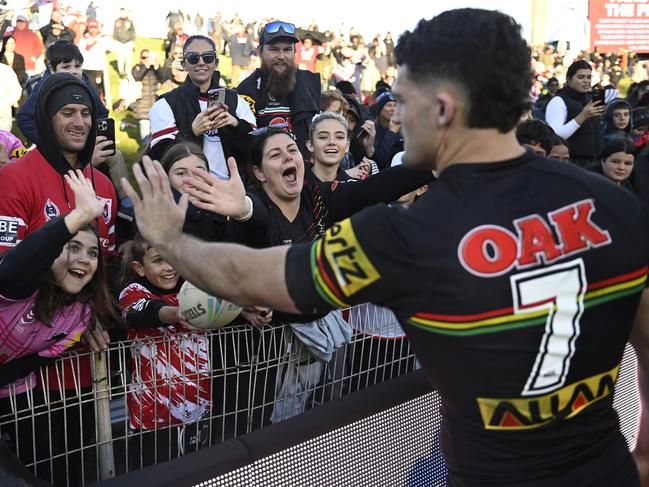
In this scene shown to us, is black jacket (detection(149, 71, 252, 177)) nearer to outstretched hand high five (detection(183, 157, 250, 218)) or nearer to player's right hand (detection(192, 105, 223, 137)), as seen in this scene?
player's right hand (detection(192, 105, 223, 137))

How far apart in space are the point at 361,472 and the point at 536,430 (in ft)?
4.82

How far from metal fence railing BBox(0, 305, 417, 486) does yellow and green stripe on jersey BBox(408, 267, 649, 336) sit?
56.7 inches

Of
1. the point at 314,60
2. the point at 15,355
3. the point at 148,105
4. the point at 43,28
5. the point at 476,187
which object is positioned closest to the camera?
the point at 476,187

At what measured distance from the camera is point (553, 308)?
1.62 metres

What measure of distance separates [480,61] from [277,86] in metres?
4.10

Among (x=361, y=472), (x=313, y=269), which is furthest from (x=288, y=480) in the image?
(x=313, y=269)

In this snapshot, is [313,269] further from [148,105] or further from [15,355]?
[148,105]

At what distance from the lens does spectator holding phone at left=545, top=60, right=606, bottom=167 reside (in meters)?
7.67

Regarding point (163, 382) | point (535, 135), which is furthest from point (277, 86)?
point (163, 382)

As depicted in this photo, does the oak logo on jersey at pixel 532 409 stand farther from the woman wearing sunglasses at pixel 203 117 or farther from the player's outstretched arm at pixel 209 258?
the woman wearing sunglasses at pixel 203 117

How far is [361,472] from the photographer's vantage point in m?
3.02

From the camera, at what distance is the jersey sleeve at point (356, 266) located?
5.17 ft

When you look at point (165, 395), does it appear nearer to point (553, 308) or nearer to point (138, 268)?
point (138, 268)

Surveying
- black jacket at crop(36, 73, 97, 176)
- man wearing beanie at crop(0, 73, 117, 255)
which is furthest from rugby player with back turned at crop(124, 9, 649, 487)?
black jacket at crop(36, 73, 97, 176)
